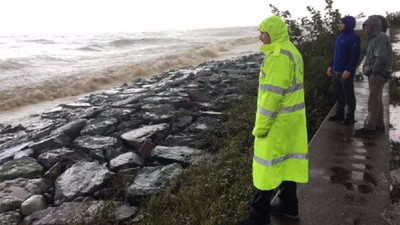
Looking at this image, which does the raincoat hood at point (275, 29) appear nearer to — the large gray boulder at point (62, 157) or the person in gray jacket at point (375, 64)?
the person in gray jacket at point (375, 64)

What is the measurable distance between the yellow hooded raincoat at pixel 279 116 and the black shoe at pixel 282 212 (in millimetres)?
475

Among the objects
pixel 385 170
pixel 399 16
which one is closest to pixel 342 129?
pixel 385 170

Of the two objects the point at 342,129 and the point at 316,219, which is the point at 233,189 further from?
the point at 342,129

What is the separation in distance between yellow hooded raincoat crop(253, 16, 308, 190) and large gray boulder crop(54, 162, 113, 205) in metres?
3.07

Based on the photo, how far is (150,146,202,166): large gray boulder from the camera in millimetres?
6180

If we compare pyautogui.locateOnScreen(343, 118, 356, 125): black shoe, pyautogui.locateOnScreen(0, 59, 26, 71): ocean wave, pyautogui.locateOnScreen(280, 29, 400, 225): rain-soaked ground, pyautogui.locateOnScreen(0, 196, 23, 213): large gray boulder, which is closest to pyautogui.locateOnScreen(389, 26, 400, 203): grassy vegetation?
pyautogui.locateOnScreen(280, 29, 400, 225): rain-soaked ground

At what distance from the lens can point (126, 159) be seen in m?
6.23

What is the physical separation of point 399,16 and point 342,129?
23.7m

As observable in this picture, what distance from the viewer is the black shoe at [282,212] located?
3.60 m

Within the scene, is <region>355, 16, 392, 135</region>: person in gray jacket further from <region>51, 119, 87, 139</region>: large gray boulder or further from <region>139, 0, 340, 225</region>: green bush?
<region>51, 119, 87, 139</region>: large gray boulder

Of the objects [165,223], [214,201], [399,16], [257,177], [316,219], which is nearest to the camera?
[257,177]

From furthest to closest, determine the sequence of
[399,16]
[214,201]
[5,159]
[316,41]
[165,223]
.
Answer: [399,16] < [316,41] < [5,159] < [214,201] < [165,223]

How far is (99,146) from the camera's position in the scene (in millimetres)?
7125

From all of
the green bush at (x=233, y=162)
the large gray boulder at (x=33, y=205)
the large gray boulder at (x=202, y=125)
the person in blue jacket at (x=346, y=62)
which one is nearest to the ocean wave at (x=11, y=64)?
the green bush at (x=233, y=162)
